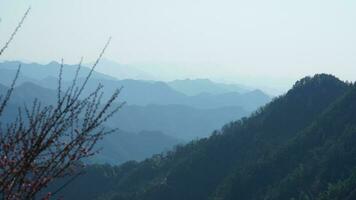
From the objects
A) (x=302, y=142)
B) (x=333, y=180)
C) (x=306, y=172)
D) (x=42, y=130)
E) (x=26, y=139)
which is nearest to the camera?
(x=42, y=130)

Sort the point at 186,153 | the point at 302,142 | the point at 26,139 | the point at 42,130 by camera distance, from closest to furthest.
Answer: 1. the point at 42,130
2. the point at 26,139
3. the point at 302,142
4. the point at 186,153

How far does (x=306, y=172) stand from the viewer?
70562 mm

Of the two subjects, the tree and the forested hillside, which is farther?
the forested hillside

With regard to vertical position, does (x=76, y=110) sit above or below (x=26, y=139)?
above

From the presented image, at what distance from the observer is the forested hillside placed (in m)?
69.9

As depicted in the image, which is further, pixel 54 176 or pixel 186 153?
pixel 186 153

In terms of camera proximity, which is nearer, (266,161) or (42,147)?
(42,147)

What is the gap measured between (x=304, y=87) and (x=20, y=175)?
312 feet

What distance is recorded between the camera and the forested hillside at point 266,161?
6994 centimetres

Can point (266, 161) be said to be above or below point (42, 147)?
above

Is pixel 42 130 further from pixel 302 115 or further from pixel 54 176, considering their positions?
pixel 302 115

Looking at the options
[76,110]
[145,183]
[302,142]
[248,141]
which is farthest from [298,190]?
[76,110]

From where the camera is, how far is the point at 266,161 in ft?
262

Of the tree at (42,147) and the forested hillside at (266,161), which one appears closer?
the tree at (42,147)
